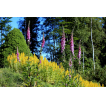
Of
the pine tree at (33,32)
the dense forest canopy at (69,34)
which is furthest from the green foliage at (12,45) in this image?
the pine tree at (33,32)

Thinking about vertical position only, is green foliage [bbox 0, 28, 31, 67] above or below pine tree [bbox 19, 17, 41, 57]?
below

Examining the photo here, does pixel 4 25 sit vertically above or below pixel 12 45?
above

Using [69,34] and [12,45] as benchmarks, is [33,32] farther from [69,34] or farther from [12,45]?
[12,45]

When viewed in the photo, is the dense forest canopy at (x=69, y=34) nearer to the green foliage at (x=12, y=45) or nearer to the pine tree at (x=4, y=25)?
the pine tree at (x=4, y=25)

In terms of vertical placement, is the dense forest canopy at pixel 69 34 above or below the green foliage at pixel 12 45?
above

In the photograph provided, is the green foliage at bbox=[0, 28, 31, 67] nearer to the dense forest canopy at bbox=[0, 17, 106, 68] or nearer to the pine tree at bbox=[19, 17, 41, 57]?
the dense forest canopy at bbox=[0, 17, 106, 68]

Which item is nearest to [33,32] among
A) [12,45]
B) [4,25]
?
[4,25]

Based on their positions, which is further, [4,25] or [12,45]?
Result: [4,25]

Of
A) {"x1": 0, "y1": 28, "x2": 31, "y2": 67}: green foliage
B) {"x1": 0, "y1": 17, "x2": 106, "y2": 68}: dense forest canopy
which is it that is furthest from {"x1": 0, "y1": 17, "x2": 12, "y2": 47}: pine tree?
{"x1": 0, "y1": 28, "x2": 31, "y2": 67}: green foliage

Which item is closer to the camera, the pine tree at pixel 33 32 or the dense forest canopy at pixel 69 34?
the dense forest canopy at pixel 69 34
